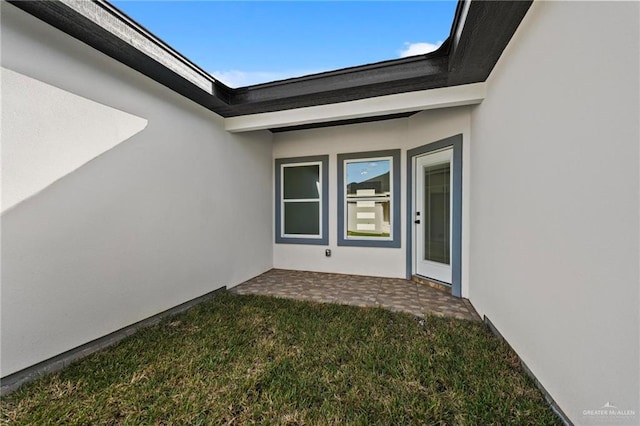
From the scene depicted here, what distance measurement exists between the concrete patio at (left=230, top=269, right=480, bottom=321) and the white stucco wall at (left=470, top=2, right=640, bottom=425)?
3.35ft

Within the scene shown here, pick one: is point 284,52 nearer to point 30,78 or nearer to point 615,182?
point 30,78

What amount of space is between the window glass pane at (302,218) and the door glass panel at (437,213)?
7.14 ft

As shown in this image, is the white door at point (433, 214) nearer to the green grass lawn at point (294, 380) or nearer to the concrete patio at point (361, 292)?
the concrete patio at point (361, 292)

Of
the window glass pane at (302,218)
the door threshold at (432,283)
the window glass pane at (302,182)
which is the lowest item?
the door threshold at (432,283)

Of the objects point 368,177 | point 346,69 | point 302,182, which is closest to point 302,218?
point 302,182

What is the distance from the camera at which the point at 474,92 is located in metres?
2.90

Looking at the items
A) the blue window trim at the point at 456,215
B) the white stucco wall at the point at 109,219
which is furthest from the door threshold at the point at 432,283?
the white stucco wall at the point at 109,219

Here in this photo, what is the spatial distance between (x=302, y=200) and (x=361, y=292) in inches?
94.0

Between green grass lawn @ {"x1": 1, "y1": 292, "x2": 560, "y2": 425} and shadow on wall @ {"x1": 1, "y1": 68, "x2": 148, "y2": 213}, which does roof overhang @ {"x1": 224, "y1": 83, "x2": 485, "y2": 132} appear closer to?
shadow on wall @ {"x1": 1, "y1": 68, "x2": 148, "y2": 213}

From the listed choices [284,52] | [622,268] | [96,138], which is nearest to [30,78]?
[96,138]

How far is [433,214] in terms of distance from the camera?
4156 mm

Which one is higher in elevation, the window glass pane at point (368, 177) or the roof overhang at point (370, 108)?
the roof overhang at point (370, 108)

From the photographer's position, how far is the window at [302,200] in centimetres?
513

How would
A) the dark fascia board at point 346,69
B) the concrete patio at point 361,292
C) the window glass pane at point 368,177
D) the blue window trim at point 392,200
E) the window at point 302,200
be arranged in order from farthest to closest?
the window at point 302,200 < the window glass pane at point 368,177 < the blue window trim at point 392,200 < the concrete patio at point 361,292 < the dark fascia board at point 346,69
